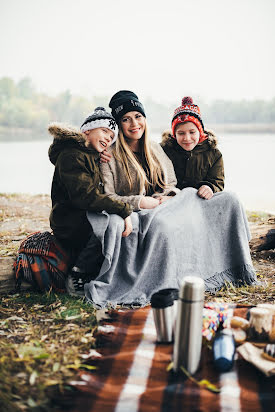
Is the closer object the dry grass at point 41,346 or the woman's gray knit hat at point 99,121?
the dry grass at point 41,346

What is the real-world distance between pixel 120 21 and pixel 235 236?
124 ft

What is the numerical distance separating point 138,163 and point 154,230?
0.72 m

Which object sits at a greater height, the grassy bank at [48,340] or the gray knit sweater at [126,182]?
the gray knit sweater at [126,182]

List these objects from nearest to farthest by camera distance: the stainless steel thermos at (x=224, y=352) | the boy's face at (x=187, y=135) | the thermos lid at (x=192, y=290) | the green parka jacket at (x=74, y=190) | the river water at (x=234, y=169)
Answer: the thermos lid at (x=192, y=290) → the stainless steel thermos at (x=224, y=352) → the green parka jacket at (x=74, y=190) → the boy's face at (x=187, y=135) → the river water at (x=234, y=169)

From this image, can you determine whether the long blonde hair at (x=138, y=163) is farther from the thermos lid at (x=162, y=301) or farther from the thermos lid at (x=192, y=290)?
the thermos lid at (x=192, y=290)

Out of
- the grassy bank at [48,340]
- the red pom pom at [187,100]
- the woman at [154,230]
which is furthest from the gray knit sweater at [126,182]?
the grassy bank at [48,340]

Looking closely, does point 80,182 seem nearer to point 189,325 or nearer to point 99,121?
point 99,121

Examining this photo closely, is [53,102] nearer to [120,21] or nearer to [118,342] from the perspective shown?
[120,21]

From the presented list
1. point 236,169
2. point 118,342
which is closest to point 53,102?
point 236,169

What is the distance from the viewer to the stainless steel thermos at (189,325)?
75.5 inches

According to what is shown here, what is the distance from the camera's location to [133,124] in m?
3.50

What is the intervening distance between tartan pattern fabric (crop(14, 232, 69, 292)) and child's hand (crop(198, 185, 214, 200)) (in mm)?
1259

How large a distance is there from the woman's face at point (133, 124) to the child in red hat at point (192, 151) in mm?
354

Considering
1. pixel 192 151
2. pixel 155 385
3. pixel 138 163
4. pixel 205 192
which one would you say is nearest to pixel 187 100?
pixel 192 151
